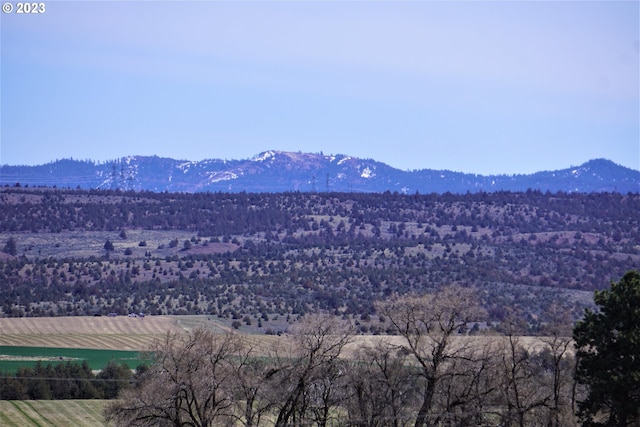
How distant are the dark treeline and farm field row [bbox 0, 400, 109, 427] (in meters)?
1.79

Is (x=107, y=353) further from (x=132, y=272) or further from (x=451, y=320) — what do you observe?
(x=132, y=272)

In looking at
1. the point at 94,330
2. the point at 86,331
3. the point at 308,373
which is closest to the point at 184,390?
the point at 308,373

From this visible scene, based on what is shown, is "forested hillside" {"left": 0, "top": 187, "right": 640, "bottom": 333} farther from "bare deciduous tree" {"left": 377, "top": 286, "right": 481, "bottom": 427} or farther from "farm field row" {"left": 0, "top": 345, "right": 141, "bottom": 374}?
"bare deciduous tree" {"left": 377, "top": 286, "right": 481, "bottom": 427}

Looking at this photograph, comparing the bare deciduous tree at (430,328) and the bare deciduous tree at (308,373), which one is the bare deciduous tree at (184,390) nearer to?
the bare deciduous tree at (308,373)

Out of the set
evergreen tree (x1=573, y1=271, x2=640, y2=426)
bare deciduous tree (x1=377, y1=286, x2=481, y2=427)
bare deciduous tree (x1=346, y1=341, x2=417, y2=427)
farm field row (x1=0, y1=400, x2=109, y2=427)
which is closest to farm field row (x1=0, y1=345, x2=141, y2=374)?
farm field row (x1=0, y1=400, x2=109, y2=427)

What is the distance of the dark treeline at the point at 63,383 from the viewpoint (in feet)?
248

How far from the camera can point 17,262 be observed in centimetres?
17562

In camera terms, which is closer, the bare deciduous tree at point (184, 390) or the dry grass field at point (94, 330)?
the bare deciduous tree at point (184, 390)

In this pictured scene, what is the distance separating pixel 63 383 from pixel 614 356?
42895mm

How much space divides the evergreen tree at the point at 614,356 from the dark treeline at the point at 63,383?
33925mm

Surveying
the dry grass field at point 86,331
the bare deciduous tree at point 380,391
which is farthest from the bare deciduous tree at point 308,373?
the dry grass field at point 86,331

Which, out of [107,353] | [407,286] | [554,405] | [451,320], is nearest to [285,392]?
[451,320]

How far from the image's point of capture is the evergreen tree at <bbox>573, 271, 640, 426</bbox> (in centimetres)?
4831

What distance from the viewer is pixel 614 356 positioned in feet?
161
